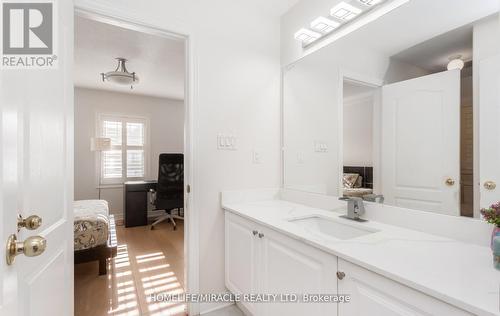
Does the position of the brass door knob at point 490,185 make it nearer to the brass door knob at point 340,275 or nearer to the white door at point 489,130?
the white door at point 489,130

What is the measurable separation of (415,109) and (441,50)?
28 cm

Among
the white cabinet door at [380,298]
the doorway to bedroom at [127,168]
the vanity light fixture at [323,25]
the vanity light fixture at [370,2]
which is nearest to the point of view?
the white cabinet door at [380,298]

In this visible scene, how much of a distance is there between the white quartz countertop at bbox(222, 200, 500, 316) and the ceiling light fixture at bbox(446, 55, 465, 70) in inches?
30.3

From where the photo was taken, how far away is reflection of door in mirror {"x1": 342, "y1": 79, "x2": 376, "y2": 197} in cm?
147

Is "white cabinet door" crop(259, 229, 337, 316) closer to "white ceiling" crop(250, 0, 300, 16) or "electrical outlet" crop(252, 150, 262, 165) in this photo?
"electrical outlet" crop(252, 150, 262, 165)

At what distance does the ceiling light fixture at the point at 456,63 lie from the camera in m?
1.06

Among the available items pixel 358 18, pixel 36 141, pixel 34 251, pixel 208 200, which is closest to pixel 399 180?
pixel 358 18

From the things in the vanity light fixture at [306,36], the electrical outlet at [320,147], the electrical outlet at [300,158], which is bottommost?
the electrical outlet at [300,158]

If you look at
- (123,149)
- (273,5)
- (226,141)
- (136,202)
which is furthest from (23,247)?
(123,149)

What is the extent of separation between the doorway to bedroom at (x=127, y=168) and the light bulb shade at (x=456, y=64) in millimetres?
1547

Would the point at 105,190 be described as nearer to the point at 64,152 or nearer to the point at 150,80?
the point at 150,80

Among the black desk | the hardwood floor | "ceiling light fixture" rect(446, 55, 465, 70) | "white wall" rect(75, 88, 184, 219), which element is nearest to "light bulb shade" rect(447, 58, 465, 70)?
"ceiling light fixture" rect(446, 55, 465, 70)

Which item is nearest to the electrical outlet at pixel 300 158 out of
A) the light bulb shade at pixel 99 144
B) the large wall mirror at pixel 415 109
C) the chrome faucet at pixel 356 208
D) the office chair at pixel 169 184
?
the large wall mirror at pixel 415 109

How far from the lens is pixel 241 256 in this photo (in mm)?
1611
